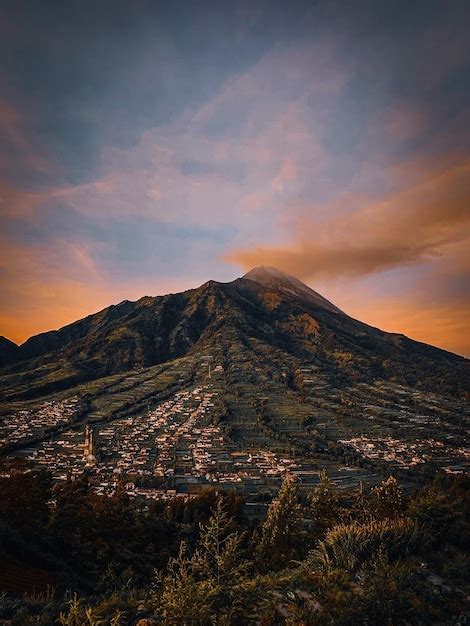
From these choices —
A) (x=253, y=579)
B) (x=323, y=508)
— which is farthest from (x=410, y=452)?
(x=253, y=579)

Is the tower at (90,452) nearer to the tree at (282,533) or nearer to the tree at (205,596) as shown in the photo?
the tree at (282,533)

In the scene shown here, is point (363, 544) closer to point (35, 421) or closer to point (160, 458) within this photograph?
point (160, 458)

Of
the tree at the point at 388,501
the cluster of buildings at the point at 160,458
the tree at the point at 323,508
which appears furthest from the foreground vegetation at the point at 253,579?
the cluster of buildings at the point at 160,458

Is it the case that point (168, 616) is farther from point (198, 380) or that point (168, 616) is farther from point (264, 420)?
point (198, 380)

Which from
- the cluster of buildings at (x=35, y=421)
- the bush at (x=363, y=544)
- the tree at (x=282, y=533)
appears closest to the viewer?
the bush at (x=363, y=544)

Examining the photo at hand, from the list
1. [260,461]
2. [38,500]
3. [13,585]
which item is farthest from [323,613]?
[260,461]

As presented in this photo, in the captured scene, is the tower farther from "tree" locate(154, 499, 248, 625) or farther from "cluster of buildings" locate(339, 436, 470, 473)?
"tree" locate(154, 499, 248, 625)
